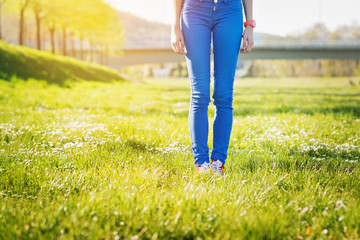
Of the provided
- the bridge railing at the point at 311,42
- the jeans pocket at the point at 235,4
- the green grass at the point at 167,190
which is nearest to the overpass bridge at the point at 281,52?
the bridge railing at the point at 311,42

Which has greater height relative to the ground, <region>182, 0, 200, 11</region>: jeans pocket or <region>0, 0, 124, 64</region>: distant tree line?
<region>0, 0, 124, 64</region>: distant tree line

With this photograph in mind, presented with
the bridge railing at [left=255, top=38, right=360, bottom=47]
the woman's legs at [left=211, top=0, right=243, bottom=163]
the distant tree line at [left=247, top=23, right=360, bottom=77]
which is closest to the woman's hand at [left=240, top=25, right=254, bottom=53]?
the woman's legs at [left=211, top=0, right=243, bottom=163]

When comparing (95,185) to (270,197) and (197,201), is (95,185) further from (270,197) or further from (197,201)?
(270,197)

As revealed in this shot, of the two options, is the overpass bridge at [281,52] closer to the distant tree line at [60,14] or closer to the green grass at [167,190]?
the distant tree line at [60,14]

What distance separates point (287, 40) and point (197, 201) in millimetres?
63236

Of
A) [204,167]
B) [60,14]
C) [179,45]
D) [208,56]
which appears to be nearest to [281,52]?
[60,14]

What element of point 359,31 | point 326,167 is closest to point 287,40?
point 359,31

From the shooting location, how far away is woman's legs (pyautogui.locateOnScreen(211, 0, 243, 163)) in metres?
3.18

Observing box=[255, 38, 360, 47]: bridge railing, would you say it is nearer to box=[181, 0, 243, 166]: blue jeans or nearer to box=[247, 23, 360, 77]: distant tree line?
box=[247, 23, 360, 77]: distant tree line

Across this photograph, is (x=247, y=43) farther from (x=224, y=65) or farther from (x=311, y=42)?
(x=311, y=42)

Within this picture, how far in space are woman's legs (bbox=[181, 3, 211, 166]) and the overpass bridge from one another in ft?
183

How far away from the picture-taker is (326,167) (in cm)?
327

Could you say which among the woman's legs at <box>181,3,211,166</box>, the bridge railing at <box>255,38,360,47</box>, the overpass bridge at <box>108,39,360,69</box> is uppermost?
the bridge railing at <box>255,38,360,47</box>

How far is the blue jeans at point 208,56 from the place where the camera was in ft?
10.3
